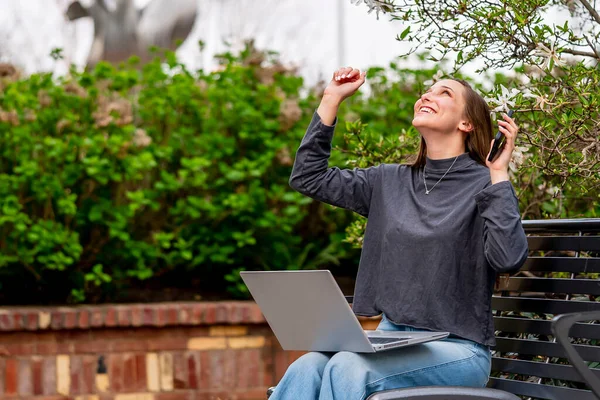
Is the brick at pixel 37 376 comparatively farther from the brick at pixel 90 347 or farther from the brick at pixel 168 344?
the brick at pixel 168 344

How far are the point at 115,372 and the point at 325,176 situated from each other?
247 cm

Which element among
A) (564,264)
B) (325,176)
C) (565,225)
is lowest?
(564,264)

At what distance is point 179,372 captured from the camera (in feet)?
16.9

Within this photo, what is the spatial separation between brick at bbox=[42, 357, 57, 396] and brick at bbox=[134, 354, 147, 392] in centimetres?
44

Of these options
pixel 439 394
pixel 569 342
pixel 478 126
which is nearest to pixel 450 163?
pixel 478 126

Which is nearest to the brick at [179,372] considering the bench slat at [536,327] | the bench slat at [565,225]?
the bench slat at [536,327]

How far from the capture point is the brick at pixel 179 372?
514 centimetres

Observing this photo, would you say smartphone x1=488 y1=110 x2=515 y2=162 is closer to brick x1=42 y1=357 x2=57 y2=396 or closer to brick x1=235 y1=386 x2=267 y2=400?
brick x1=235 y1=386 x2=267 y2=400

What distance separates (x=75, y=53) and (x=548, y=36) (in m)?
9.22

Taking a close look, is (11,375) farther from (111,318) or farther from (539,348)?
(539,348)

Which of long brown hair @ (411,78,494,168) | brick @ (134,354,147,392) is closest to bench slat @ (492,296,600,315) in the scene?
long brown hair @ (411,78,494,168)

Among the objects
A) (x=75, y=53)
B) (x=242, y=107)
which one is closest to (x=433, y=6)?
(x=242, y=107)

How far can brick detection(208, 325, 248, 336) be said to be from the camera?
5.19 m

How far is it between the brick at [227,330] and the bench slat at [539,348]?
2438 mm
